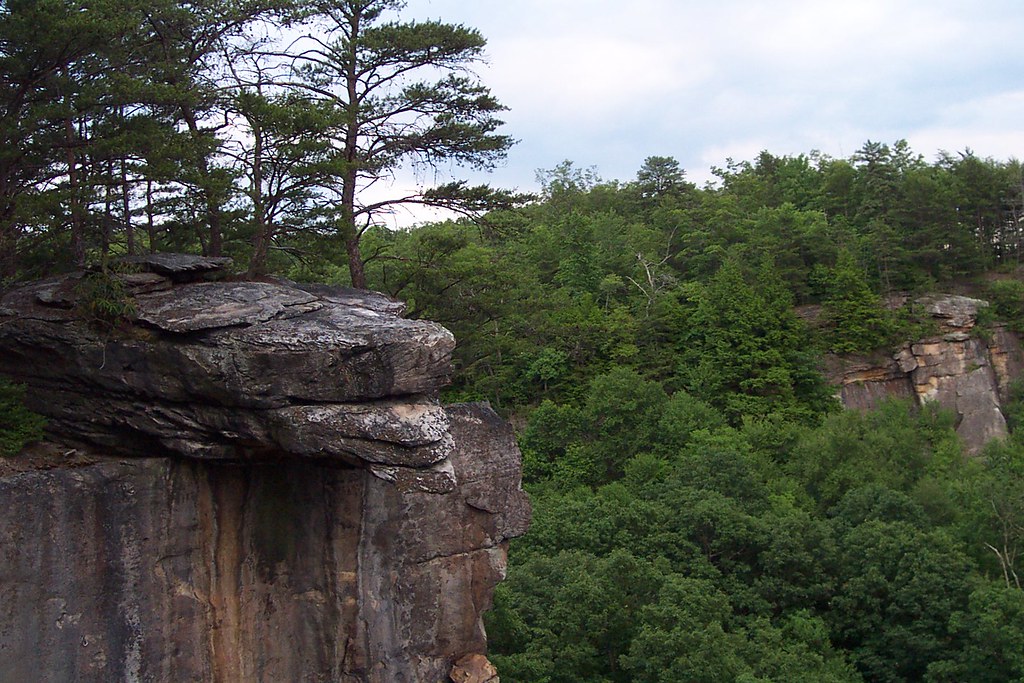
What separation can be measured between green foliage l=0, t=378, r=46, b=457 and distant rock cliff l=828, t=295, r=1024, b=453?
30586 millimetres

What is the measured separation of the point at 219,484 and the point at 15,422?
2552mm

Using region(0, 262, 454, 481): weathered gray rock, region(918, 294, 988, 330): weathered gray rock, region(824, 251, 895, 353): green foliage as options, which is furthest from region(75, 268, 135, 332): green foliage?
region(918, 294, 988, 330): weathered gray rock

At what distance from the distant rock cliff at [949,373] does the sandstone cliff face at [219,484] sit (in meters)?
27.6

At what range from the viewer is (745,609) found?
77.7 feet

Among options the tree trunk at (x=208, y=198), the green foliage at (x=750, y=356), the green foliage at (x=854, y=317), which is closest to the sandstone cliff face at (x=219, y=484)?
the tree trunk at (x=208, y=198)

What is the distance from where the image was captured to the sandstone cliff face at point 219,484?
38.5ft

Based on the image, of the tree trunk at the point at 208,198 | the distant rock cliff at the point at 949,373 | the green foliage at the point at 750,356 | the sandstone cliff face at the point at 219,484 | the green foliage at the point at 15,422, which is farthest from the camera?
the distant rock cliff at the point at 949,373

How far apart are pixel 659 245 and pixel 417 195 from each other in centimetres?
2893

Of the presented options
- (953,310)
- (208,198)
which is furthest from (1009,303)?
(208,198)

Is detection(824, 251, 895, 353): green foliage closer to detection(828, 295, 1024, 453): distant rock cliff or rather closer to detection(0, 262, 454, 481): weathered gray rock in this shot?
detection(828, 295, 1024, 453): distant rock cliff

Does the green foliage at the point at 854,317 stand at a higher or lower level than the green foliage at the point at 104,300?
lower

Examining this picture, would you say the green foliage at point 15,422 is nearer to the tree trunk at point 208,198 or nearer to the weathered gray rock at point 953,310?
the tree trunk at point 208,198

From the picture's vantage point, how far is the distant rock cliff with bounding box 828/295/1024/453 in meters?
37.7

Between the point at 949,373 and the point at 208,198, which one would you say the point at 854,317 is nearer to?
the point at 949,373
